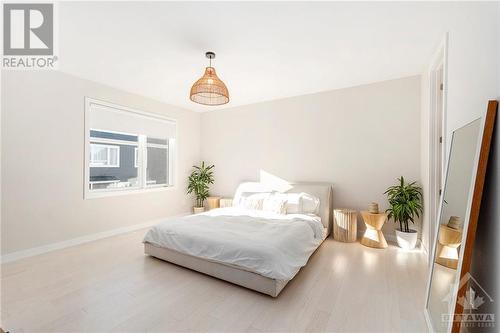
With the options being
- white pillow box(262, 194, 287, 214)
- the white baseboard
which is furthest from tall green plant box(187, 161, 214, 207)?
white pillow box(262, 194, 287, 214)

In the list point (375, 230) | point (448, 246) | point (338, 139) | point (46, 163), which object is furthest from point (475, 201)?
point (46, 163)

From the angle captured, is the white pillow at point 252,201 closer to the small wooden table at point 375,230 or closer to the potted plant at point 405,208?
the small wooden table at point 375,230

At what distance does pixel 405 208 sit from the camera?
9.93ft

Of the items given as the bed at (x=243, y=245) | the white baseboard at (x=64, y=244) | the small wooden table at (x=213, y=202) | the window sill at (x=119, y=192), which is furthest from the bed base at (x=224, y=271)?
the small wooden table at (x=213, y=202)

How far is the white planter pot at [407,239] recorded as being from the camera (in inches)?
120

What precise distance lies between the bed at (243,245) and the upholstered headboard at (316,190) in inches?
9.3

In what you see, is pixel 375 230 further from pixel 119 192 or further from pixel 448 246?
pixel 119 192

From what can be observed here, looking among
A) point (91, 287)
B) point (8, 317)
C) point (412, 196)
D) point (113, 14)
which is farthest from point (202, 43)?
point (412, 196)

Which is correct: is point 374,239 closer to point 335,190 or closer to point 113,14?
point 335,190

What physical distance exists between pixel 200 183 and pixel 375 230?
3.63 metres

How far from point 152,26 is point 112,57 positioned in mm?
1003

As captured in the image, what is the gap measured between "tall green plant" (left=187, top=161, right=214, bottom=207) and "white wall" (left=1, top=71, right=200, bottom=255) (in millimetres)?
1531

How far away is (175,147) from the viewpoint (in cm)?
494

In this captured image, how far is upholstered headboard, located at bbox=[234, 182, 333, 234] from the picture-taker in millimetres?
3613
